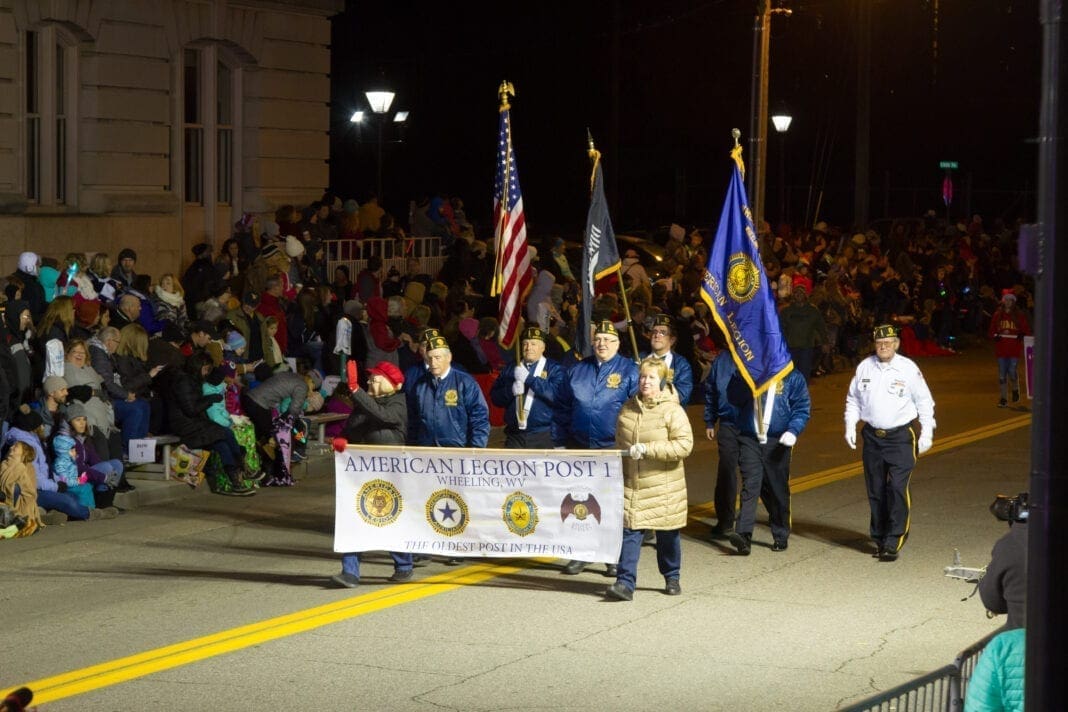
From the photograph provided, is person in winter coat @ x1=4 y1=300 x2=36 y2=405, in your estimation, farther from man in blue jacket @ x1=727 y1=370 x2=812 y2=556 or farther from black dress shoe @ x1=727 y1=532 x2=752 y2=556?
black dress shoe @ x1=727 y1=532 x2=752 y2=556

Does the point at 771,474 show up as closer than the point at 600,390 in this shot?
No

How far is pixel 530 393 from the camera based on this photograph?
13.7 metres

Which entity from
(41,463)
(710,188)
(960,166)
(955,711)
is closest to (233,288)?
(41,463)

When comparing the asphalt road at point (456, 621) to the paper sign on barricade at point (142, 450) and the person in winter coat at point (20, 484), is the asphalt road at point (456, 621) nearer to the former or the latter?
the person in winter coat at point (20, 484)

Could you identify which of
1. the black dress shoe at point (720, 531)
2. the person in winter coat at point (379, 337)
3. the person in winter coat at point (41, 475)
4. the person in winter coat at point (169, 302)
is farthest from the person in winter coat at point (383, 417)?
the person in winter coat at point (379, 337)

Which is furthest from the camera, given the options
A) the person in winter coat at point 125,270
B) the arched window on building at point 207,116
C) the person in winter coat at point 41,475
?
the arched window on building at point 207,116

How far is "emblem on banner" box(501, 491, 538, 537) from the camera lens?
12.6 meters

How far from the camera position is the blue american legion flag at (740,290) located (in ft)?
46.8

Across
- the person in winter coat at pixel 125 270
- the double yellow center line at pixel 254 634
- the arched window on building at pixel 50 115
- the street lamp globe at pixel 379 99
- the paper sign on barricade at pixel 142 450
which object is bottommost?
the double yellow center line at pixel 254 634

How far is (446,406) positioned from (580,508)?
1380mm

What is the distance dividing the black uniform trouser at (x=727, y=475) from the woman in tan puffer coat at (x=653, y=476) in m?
2.13

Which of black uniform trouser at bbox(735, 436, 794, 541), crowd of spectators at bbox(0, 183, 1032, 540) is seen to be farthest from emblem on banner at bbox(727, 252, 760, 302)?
black uniform trouser at bbox(735, 436, 794, 541)

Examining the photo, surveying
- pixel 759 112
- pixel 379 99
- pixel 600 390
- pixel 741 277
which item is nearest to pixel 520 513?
pixel 600 390

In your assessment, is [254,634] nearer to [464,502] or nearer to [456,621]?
[456,621]
